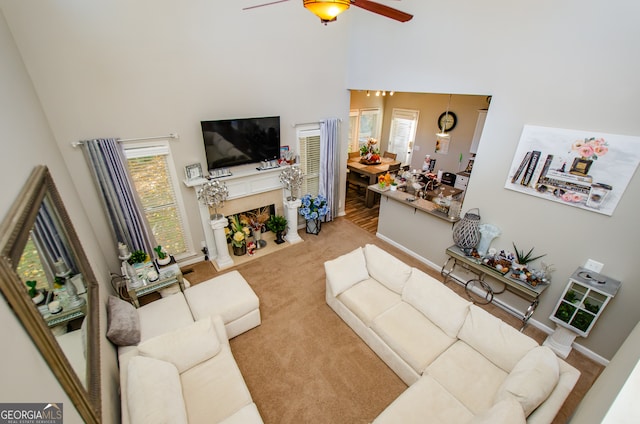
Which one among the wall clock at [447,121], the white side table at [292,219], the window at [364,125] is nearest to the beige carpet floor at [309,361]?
the white side table at [292,219]

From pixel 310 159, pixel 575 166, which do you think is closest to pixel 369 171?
pixel 310 159

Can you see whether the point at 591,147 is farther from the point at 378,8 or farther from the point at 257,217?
the point at 257,217

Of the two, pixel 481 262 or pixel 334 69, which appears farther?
pixel 334 69

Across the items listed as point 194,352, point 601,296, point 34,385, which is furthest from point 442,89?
point 34,385

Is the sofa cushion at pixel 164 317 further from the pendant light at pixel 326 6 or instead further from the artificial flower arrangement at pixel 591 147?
the artificial flower arrangement at pixel 591 147

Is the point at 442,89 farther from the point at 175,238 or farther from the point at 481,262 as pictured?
the point at 175,238

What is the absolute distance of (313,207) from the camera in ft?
17.9

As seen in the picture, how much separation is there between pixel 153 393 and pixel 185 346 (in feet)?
1.67

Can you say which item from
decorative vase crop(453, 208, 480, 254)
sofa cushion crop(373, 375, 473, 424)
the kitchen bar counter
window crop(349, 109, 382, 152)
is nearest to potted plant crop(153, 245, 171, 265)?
sofa cushion crop(373, 375, 473, 424)

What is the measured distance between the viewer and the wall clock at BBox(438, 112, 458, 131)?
733 centimetres

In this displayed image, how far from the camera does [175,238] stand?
4.44 m

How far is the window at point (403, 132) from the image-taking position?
834 centimetres

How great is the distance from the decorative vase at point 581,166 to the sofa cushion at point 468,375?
2.23 meters

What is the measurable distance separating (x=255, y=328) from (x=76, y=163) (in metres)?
2.98
